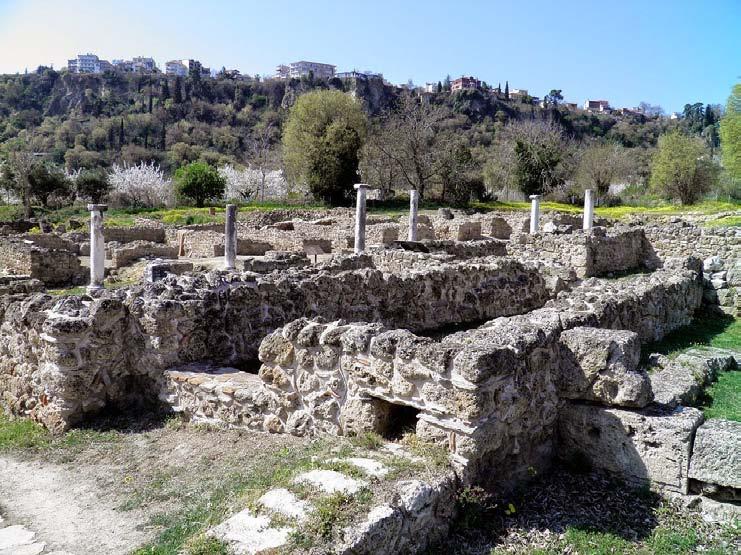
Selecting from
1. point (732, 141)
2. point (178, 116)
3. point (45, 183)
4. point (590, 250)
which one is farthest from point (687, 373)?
point (178, 116)

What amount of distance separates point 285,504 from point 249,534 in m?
0.32

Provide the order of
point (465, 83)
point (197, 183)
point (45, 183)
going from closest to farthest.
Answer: point (197, 183), point (45, 183), point (465, 83)

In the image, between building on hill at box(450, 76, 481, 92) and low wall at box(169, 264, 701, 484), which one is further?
building on hill at box(450, 76, 481, 92)

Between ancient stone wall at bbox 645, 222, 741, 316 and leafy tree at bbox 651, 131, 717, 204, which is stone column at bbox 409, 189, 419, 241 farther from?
leafy tree at bbox 651, 131, 717, 204

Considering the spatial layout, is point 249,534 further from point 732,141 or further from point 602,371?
point 732,141

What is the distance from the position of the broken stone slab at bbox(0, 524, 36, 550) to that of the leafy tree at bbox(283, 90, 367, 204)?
45231mm

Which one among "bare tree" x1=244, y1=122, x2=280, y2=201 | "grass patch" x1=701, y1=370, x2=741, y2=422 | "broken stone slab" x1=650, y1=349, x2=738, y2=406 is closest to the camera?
"broken stone slab" x1=650, y1=349, x2=738, y2=406

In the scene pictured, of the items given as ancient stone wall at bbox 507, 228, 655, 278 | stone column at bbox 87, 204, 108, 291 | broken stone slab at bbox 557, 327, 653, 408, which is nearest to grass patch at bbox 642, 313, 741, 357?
ancient stone wall at bbox 507, 228, 655, 278

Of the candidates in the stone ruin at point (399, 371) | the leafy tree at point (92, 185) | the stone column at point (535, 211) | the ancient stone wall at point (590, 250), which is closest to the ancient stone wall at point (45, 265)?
the stone ruin at point (399, 371)

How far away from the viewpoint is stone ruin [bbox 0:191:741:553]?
5020 millimetres

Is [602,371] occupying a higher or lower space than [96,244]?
lower

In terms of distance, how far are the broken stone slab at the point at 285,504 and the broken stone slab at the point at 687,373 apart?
3.55 m

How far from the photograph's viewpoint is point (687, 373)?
25.7 feet

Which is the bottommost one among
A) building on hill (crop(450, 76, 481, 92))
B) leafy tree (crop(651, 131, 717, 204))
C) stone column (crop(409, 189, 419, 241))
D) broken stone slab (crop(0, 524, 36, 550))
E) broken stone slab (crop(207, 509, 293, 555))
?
broken stone slab (crop(0, 524, 36, 550))
